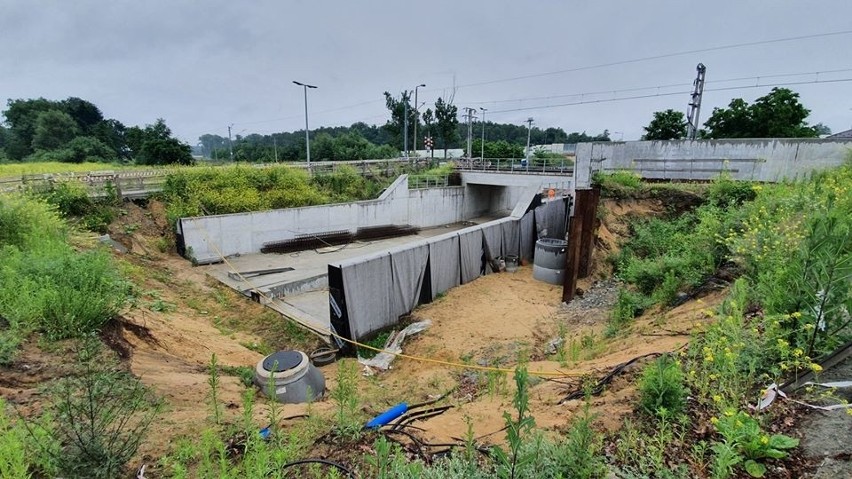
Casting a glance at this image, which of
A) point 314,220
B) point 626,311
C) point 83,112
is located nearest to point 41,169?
point 314,220

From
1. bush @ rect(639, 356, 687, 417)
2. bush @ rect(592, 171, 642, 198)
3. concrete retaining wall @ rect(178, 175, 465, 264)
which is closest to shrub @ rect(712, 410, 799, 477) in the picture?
bush @ rect(639, 356, 687, 417)

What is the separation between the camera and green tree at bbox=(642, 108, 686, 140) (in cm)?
3175

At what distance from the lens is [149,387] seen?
3.77 m

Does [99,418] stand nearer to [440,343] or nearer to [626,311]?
[440,343]

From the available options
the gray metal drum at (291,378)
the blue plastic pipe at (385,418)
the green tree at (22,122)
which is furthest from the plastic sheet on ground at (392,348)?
the green tree at (22,122)

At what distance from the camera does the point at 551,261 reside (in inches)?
442

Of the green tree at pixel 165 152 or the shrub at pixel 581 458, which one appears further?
the green tree at pixel 165 152

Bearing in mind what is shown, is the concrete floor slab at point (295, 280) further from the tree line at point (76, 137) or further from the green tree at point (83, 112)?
the green tree at point (83, 112)

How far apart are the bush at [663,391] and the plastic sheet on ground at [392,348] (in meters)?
4.48

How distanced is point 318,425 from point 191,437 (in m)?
0.94

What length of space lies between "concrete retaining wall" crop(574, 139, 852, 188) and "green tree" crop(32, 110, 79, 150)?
51.9m

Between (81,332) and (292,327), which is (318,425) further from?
(292,327)

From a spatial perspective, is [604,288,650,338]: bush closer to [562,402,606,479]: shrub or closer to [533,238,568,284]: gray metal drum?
[533,238,568,284]: gray metal drum

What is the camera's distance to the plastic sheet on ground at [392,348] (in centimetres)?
715
